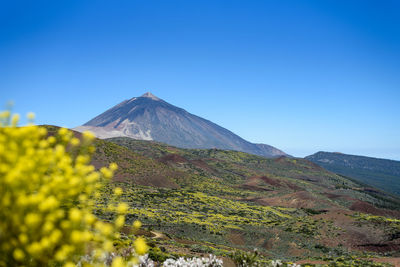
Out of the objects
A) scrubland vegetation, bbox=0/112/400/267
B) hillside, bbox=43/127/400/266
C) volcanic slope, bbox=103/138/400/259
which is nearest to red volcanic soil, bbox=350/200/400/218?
volcanic slope, bbox=103/138/400/259

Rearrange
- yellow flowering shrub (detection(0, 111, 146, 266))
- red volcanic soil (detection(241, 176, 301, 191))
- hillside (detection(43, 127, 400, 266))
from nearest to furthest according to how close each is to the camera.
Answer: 1. yellow flowering shrub (detection(0, 111, 146, 266))
2. hillside (detection(43, 127, 400, 266))
3. red volcanic soil (detection(241, 176, 301, 191))

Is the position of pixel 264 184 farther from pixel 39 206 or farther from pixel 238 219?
pixel 39 206

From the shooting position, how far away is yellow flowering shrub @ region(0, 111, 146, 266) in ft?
9.09

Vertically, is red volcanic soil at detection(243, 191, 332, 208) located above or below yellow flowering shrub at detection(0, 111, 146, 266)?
below

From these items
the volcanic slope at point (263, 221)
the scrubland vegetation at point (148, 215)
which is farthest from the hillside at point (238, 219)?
the scrubland vegetation at point (148, 215)

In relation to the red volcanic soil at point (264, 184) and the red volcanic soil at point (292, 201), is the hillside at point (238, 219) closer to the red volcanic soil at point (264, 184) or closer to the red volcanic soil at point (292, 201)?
the red volcanic soil at point (292, 201)

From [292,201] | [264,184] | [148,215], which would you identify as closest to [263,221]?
[148,215]

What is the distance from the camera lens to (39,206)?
110 inches

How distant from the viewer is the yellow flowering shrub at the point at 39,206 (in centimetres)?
277

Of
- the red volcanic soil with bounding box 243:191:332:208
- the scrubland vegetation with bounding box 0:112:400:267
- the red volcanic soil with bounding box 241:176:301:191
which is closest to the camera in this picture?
the scrubland vegetation with bounding box 0:112:400:267

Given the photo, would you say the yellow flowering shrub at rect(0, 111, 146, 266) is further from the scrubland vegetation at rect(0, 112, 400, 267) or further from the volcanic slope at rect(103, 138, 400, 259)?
the volcanic slope at rect(103, 138, 400, 259)

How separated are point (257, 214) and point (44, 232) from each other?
166ft

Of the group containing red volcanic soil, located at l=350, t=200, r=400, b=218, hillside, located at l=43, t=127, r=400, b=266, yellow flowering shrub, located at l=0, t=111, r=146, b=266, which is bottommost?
red volcanic soil, located at l=350, t=200, r=400, b=218

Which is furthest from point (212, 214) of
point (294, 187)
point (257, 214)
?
point (294, 187)
